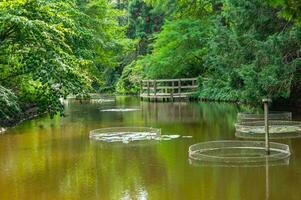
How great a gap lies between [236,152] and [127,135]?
4.27 m

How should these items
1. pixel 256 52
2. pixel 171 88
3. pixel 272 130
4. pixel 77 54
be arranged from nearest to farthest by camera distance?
pixel 272 130 → pixel 256 52 → pixel 77 54 → pixel 171 88

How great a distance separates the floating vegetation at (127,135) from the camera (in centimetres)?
1390

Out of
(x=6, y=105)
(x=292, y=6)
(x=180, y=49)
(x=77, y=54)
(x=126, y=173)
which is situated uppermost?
(x=180, y=49)

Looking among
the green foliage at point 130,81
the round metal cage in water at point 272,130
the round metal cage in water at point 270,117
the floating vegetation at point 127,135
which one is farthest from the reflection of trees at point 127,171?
the green foliage at point 130,81

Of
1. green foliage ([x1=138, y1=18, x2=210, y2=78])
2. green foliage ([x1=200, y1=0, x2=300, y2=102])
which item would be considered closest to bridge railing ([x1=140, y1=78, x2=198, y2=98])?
green foliage ([x1=138, y1=18, x2=210, y2=78])

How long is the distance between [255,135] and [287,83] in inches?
101

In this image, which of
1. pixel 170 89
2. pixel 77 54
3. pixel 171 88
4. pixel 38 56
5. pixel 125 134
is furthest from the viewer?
pixel 170 89

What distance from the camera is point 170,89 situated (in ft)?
105

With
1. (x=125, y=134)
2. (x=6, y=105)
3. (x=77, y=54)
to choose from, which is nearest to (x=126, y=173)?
(x=125, y=134)

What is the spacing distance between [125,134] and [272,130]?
4.07 metres

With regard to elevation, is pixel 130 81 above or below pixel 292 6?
below

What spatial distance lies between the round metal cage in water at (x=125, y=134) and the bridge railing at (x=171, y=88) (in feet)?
52.6

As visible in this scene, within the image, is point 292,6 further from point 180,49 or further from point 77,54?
point 180,49

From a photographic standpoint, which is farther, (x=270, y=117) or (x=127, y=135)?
(x=270, y=117)
